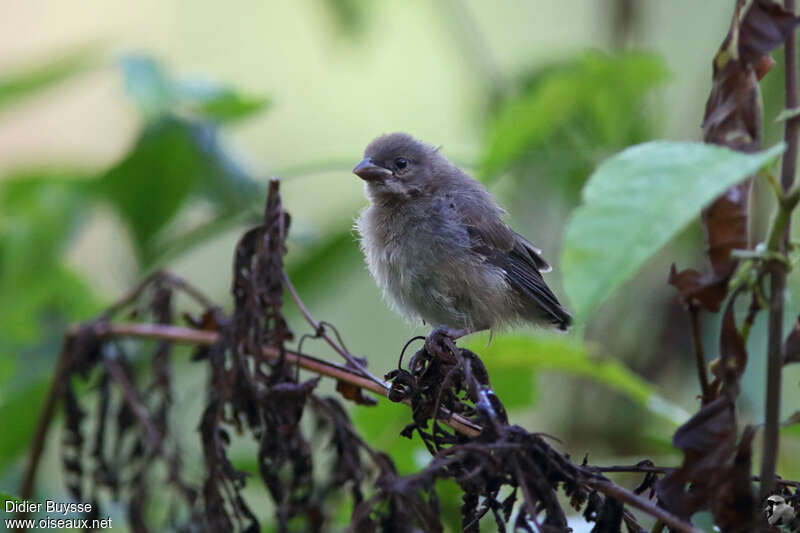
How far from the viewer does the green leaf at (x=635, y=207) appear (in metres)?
0.94

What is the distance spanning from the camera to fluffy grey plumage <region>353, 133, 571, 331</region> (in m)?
2.79

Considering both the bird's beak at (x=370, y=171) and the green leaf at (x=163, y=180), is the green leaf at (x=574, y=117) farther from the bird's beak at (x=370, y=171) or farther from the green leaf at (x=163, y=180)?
the green leaf at (x=163, y=180)

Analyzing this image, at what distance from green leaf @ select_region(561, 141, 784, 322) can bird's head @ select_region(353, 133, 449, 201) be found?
206 cm

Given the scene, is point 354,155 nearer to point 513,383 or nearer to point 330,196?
point 330,196

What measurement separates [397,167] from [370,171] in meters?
0.15

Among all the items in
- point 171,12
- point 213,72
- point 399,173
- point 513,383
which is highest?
point 171,12

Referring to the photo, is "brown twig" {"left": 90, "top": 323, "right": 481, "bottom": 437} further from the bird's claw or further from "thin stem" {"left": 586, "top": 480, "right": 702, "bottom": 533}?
"thin stem" {"left": 586, "top": 480, "right": 702, "bottom": 533}

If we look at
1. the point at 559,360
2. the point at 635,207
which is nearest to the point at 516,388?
the point at 559,360

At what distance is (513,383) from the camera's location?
2.60m

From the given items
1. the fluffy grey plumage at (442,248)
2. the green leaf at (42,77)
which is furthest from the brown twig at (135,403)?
the green leaf at (42,77)

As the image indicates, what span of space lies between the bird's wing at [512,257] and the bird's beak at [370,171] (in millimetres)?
331

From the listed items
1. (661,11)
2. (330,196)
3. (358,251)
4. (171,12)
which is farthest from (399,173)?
(171,12)

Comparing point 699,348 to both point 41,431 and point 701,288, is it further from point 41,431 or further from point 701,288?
point 41,431

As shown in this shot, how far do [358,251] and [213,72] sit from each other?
3647mm
